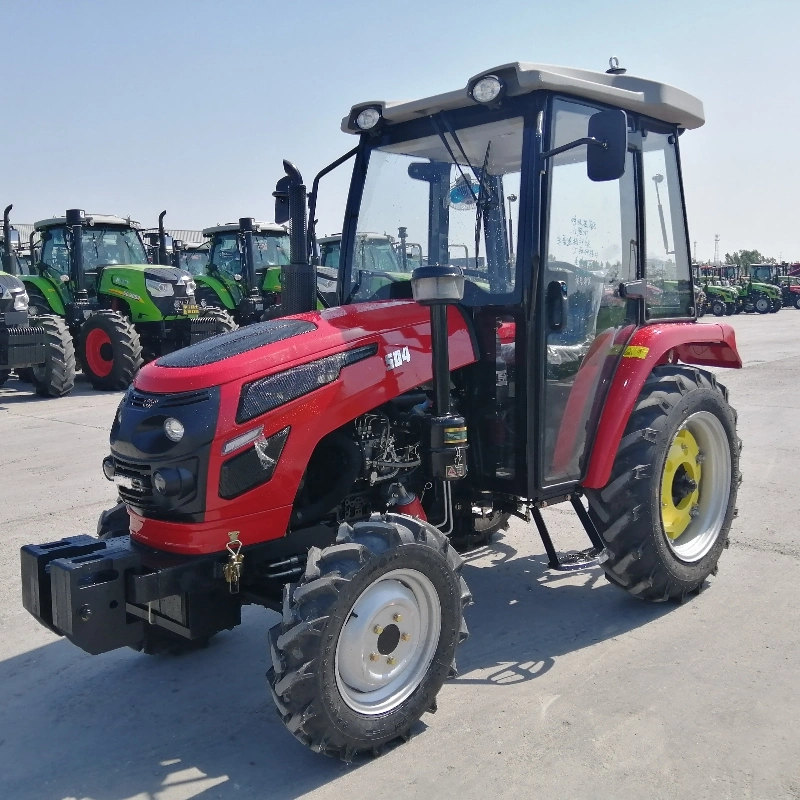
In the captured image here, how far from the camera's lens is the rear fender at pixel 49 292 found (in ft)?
45.1

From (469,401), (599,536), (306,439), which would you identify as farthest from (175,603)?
(599,536)

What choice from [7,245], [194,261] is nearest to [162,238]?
[7,245]

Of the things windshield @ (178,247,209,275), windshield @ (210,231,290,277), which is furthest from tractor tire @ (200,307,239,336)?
windshield @ (178,247,209,275)

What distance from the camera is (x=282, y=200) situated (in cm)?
415

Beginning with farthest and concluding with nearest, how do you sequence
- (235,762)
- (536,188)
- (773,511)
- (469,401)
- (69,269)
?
1. (69,269)
2. (773,511)
3. (469,401)
4. (536,188)
5. (235,762)

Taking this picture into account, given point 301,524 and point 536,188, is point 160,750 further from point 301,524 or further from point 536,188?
point 536,188

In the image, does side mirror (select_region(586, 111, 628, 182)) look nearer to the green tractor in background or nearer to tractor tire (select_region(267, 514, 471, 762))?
tractor tire (select_region(267, 514, 471, 762))

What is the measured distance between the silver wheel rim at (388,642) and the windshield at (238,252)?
13.7m

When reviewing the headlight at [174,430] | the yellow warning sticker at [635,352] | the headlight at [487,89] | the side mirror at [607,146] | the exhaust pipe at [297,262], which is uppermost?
the headlight at [487,89]

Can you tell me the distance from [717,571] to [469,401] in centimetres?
183

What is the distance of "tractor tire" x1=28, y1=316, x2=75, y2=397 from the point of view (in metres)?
11.6

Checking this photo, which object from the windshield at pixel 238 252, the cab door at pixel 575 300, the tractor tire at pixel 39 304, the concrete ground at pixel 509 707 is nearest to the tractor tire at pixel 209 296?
the windshield at pixel 238 252

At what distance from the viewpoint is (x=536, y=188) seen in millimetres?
3637

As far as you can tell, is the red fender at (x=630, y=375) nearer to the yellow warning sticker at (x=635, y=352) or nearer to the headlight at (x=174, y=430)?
the yellow warning sticker at (x=635, y=352)
